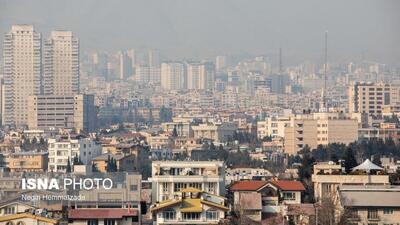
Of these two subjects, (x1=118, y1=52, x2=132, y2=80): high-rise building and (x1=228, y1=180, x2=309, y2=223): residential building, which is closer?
(x1=228, y1=180, x2=309, y2=223): residential building

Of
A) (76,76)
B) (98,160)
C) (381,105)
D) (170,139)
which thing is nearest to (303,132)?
(170,139)

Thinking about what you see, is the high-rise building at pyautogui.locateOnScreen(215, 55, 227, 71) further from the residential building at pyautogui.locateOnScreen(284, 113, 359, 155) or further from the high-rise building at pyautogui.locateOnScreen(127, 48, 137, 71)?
the residential building at pyautogui.locateOnScreen(284, 113, 359, 155)

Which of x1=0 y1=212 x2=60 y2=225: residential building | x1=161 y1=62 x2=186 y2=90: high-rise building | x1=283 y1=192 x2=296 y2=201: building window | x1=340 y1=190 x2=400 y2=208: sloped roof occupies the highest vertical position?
x1=161 y1=62 x2=186 y2=90: high-rise building

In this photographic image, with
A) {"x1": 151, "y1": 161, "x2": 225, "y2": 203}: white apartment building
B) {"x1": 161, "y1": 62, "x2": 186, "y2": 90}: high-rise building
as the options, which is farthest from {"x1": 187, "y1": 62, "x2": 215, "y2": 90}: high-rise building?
{"x1": 151, "y1": 161, "x2": 225, "y2": 203}: white apartment building

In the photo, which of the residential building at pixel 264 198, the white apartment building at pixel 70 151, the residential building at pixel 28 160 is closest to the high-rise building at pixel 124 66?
the white apartment building at pixel 70 151

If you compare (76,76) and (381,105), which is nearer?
(381,105)

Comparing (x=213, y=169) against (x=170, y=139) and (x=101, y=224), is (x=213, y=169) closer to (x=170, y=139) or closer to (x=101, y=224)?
(x=101, y=224)

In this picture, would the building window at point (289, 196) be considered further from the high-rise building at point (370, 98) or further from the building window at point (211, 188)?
the high-rise building at point (370, 98)
